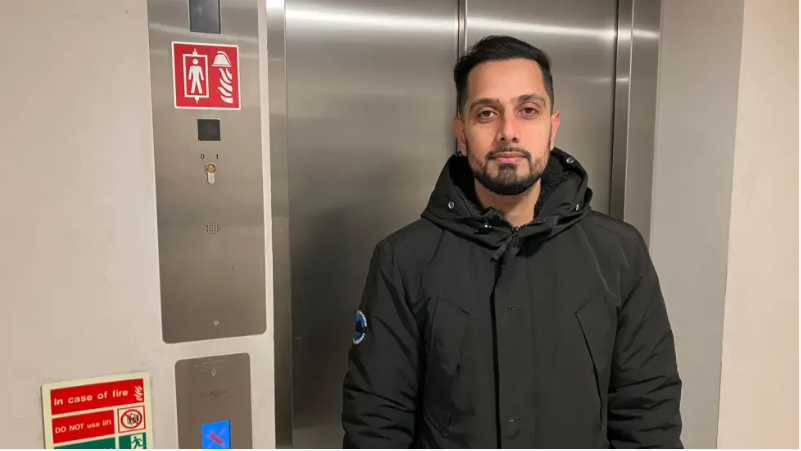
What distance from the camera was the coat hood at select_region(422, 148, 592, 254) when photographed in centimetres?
126

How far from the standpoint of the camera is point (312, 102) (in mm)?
1576

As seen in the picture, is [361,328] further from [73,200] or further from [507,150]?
[73,200]

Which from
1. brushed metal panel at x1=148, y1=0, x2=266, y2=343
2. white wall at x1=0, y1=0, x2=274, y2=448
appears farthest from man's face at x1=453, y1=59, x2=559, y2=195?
white wall at x1=0, y1=0, x2=274, y2=448

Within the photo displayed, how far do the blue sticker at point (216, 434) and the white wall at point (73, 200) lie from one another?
21 centimetres

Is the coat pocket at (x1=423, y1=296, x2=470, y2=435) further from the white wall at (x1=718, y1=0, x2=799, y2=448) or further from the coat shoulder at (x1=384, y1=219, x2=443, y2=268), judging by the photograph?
the white wall at (x1=718, y1=0, x2=799, y2=448)

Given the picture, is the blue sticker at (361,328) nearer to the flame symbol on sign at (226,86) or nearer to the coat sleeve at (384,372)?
the coat sleeve at (384,372)

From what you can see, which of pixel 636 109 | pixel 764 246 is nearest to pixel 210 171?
pixel 636 109

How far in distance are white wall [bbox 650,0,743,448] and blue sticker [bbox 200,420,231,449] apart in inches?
56.3

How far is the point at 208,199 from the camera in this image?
130cm

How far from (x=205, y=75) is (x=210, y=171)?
214mm

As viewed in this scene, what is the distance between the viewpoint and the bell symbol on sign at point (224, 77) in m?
1.27

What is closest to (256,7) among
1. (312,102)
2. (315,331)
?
(312,102)

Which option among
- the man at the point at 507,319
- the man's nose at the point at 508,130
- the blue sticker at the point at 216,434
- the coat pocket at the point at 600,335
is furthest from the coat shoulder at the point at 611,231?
the blue sticker at the point at 216,434

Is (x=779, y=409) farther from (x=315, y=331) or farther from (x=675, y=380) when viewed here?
(x=315, y=331)
